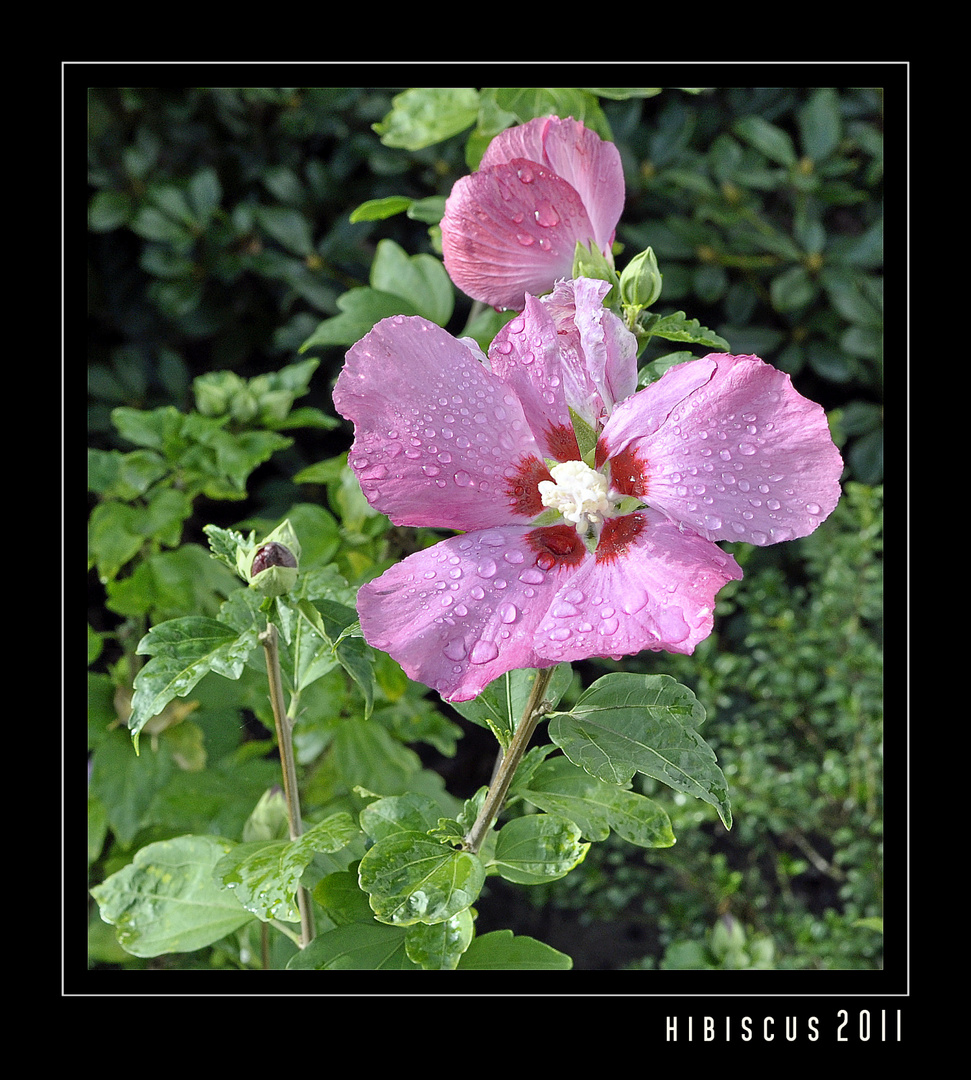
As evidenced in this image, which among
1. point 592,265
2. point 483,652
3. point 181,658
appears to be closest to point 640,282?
point 592,265

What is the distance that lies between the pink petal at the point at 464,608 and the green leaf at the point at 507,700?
133mm

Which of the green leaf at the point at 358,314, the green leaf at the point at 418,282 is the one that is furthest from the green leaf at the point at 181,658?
the green leaf at the point at 418,282

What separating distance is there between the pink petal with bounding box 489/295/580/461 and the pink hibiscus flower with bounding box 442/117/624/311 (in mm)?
85

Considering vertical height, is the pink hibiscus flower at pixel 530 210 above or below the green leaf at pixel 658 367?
above

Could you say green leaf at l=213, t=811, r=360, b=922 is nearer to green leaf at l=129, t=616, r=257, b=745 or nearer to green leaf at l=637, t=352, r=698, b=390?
green leaf at l=129, t=616, r=257, b=745

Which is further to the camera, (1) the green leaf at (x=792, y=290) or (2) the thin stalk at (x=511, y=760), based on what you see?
(1) the green leaf at (x=792, y=290)

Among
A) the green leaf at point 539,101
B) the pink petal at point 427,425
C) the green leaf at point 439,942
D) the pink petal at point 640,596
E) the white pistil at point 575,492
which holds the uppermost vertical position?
the green leaf at point 539,101

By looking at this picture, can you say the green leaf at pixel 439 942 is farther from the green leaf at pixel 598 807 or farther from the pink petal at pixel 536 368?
the pink petal at pixel 536 368

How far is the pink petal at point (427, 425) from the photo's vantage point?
0.57 metres

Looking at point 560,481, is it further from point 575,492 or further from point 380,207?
point 380,207

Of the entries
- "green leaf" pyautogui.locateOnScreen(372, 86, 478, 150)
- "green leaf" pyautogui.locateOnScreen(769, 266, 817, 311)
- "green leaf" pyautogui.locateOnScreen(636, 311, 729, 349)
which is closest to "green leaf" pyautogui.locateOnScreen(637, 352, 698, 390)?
"green leaf" pyautogui.locateOnScreen(636, 311, 729, 349)

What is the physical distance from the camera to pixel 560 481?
1.86 feet

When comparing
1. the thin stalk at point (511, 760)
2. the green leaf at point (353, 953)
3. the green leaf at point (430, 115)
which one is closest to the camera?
the thin stalk at point (511, 760)

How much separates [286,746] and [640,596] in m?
0.35
